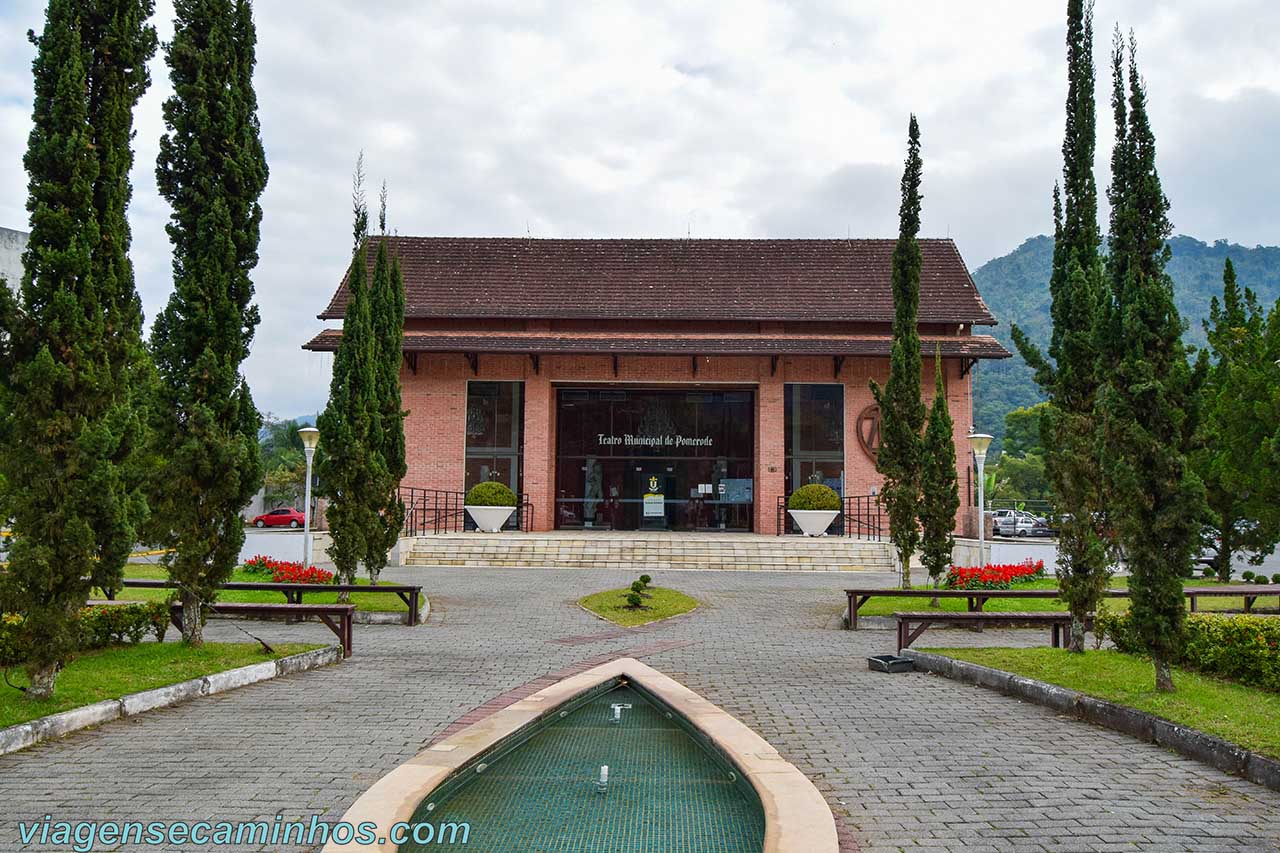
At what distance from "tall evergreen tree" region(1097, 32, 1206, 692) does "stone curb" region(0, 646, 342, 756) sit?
7721 millimetres

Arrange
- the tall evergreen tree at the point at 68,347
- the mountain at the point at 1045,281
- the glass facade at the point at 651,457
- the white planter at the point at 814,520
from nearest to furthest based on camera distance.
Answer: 1. the tall evergreen tree at the point at 68,347
2. the white planter at the point at 814,520
3. the glass facade at the point at 651,457
4. the mountain at the point at 1045,281

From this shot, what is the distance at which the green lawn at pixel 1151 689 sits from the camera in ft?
19.8

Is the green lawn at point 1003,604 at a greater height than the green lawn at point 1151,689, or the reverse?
the green lawn at point 1151,689

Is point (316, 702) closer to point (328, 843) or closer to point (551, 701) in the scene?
point (551, 701)

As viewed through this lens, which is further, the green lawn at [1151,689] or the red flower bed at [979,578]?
the red flower bed at [979,578]

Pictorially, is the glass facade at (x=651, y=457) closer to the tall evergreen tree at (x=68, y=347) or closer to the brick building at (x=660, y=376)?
the brick building at (x=660, y=376)

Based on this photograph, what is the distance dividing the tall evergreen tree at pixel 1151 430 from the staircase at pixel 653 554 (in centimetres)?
1400

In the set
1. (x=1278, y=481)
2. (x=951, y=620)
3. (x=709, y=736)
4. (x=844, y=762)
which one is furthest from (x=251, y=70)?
(x=1278, y=481)

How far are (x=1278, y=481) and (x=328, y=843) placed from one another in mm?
11398

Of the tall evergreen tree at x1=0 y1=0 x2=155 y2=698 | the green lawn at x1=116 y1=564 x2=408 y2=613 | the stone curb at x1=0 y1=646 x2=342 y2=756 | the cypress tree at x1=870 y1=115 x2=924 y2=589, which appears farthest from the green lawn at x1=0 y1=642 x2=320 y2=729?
the cypress tree at x1=870 y1=115 x2=924 y2=589

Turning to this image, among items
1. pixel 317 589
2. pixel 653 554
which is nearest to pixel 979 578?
pixel 653 554

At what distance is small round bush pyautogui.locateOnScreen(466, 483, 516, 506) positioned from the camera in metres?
24.4

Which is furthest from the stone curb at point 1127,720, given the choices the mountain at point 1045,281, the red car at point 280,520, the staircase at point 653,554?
the mountain at point 1045,281

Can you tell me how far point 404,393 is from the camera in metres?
27.5
